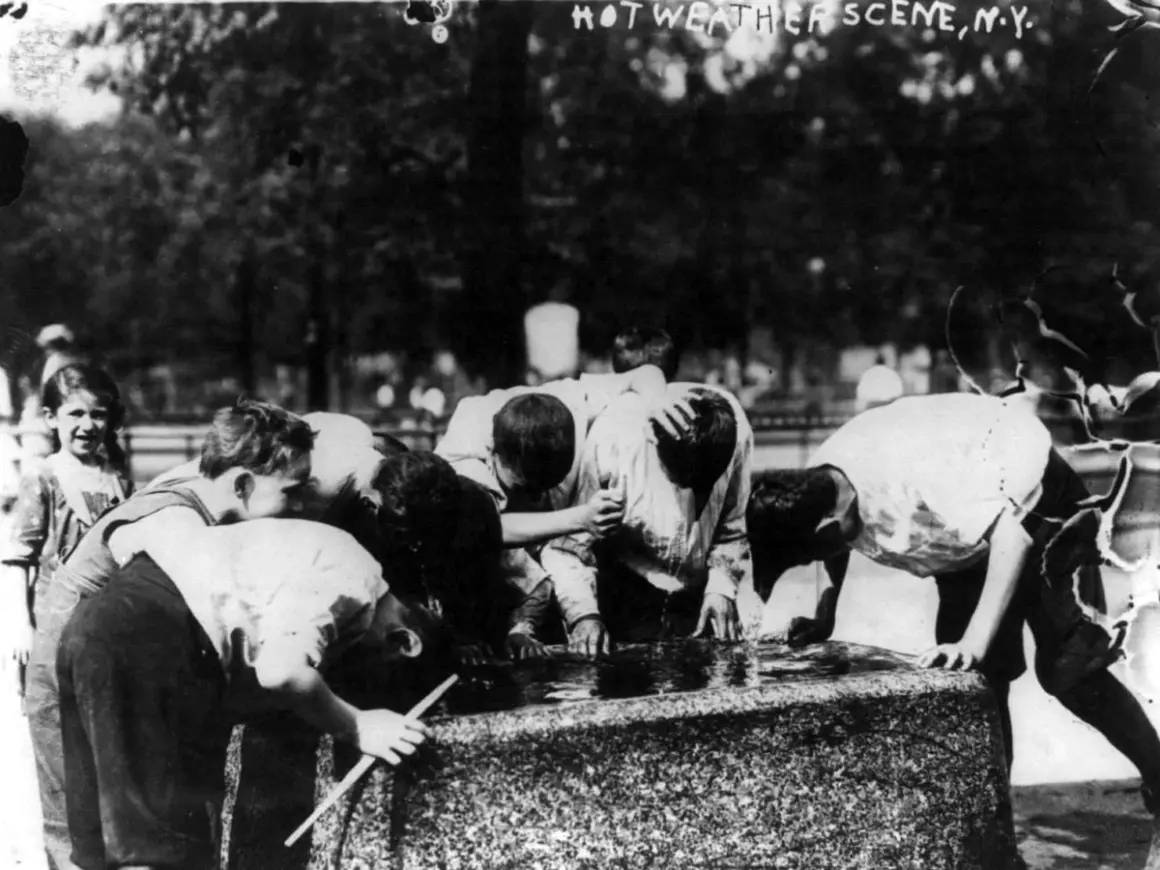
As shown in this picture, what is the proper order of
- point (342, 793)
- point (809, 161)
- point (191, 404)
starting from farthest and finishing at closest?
1. point (809, 161)
2. point (191, 404)
3. point (342, 793)

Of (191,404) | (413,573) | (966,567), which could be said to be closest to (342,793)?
(413,573)

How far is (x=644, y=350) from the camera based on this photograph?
12.2 feet

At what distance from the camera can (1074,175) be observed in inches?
150

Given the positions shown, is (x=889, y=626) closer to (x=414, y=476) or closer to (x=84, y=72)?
(x=414, y=476)

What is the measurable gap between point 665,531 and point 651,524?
5 centimetres

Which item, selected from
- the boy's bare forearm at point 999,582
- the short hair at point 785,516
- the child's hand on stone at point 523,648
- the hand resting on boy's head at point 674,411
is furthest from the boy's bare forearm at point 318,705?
the boy's bare forearm at point 999,582

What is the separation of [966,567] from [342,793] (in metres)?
2.10

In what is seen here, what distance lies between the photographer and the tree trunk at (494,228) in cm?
362

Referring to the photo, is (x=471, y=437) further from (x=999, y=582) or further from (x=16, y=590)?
(x=999, y=582)

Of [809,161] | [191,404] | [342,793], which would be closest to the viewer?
[342,793]

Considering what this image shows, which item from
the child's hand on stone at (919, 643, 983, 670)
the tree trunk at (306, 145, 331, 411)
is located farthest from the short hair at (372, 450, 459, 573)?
the child's hand on stone at (919, 643, 983, 670)

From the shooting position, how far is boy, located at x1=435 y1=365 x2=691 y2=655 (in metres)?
3.62

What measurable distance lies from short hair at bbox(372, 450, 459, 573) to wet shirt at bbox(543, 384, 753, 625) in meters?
0.37

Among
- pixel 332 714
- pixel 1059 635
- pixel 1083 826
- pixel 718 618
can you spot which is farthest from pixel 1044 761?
pixel 332 714
